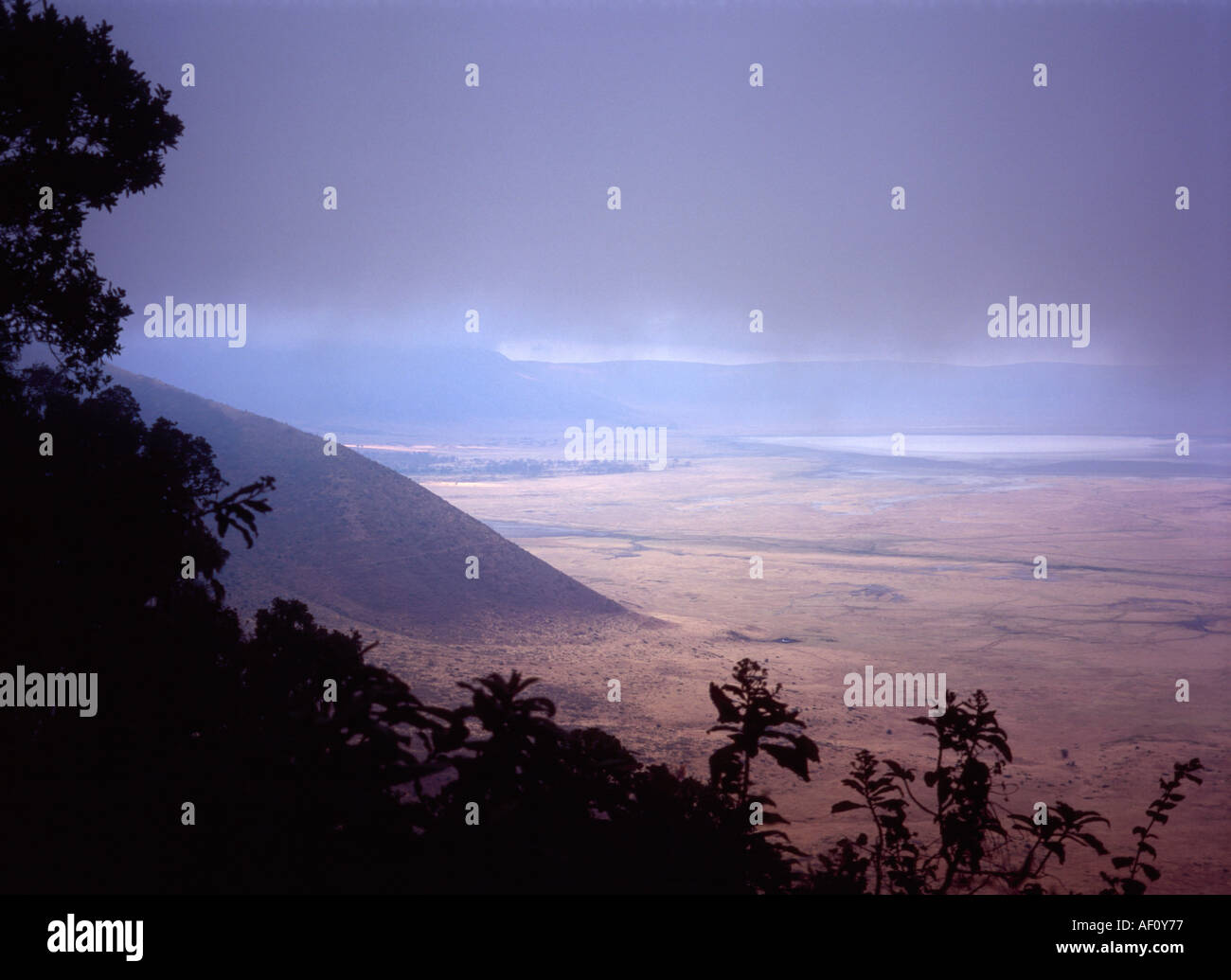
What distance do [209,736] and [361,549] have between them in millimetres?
27252

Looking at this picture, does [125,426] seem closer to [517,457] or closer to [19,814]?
[19,814]

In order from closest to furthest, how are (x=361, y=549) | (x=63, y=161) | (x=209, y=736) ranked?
(x=209, y=736), (x=63, y=161), (x=361, y=549)

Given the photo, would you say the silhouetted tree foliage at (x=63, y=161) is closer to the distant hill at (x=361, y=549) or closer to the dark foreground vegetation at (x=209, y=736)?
the dark foreground vegetation at (x=209, y=736)

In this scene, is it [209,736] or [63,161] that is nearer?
[209,736]

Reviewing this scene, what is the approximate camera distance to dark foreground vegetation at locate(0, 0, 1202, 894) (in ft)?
9.00

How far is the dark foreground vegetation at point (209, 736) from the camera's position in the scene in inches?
108

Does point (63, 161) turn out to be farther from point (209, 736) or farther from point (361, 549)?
point (361, 549)

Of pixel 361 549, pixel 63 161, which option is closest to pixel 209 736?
pixel 63 161

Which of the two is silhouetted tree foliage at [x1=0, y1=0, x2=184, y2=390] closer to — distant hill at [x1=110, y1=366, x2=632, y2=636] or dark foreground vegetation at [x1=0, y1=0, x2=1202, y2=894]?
dark foreground vegetation at [x1=0, y1=0, x2=1202, y2=894]

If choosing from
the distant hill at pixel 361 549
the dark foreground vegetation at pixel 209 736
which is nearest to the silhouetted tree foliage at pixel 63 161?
the dark foreground vegetation at pixel 209 736

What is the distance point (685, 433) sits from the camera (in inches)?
7367

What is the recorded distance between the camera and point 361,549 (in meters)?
30.1
